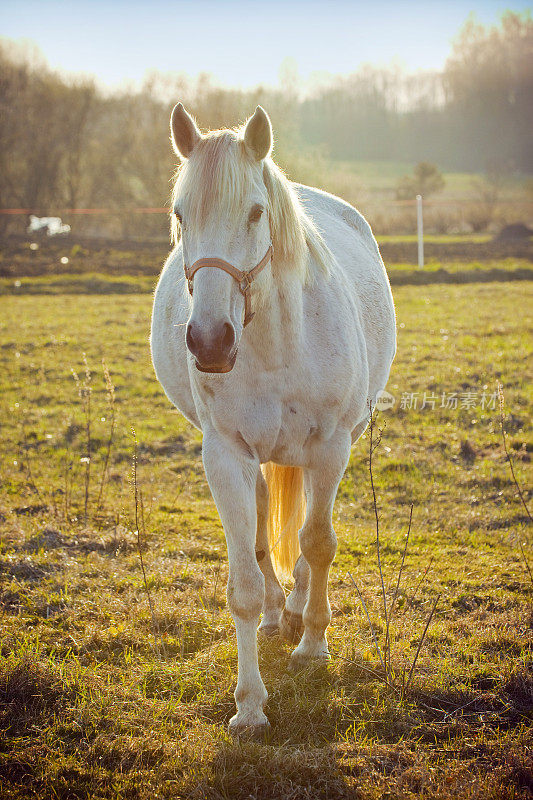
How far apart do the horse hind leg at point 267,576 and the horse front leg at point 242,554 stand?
611 millimetres

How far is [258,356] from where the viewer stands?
2.71m

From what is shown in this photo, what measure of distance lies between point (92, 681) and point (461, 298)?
11.3 m

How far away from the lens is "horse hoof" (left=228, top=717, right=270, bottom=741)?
8.62 ft

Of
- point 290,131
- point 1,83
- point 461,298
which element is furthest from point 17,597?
point 1,83

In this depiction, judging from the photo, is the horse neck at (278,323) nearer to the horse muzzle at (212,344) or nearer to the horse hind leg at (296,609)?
the horse muzzle at (212,344)

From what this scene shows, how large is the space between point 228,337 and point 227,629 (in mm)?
1772

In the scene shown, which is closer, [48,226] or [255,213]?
[255,213]

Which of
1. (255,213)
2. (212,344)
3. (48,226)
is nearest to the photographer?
(212,344)

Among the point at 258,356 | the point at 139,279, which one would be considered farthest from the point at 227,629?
the point at 139,279

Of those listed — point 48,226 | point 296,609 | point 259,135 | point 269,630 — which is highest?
point 48,226

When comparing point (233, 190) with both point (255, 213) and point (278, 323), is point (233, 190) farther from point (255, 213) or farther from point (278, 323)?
Answer: point (278, 323)

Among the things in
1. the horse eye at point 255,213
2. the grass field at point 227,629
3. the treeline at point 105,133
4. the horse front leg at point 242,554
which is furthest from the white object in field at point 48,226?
the horse eye at point 255,213

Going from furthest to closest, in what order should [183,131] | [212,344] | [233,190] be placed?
[183,131], [233,190], [212,344]

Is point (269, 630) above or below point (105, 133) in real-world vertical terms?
below
